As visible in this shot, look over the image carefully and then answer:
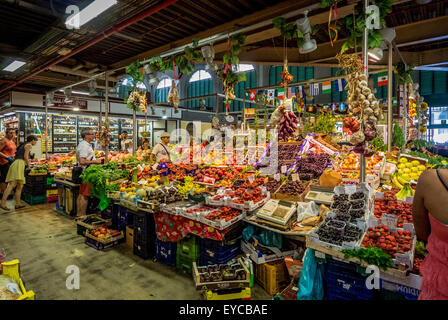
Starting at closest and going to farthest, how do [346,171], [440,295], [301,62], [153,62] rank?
[440,295] → [346,171] → [153,62] → [301,62]

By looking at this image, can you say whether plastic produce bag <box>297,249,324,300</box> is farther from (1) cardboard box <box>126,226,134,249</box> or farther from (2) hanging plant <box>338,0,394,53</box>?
(1) cardboard box <box>126,226,134,249</box>

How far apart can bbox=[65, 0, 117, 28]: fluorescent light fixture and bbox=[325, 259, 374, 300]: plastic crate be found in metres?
4.15

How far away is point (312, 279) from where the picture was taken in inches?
99.0

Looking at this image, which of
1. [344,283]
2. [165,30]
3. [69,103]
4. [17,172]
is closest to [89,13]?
[165,30]

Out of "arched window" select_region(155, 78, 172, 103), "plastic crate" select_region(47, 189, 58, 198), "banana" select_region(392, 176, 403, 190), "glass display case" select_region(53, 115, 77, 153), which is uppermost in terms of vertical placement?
"arched window" select_region(155, 78, 172, 103)

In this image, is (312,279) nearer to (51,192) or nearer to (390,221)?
(390,221)

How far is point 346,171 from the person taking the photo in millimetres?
4090

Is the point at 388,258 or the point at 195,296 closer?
the point at 388,258

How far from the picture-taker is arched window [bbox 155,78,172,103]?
75.5ft

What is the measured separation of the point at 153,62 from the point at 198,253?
4013 millimetres

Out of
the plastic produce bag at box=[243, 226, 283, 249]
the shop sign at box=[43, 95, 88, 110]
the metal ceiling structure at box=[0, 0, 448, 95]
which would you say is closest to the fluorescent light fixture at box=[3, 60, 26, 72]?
the metal ceiling structure at box=[0, 0, 448, 95]
